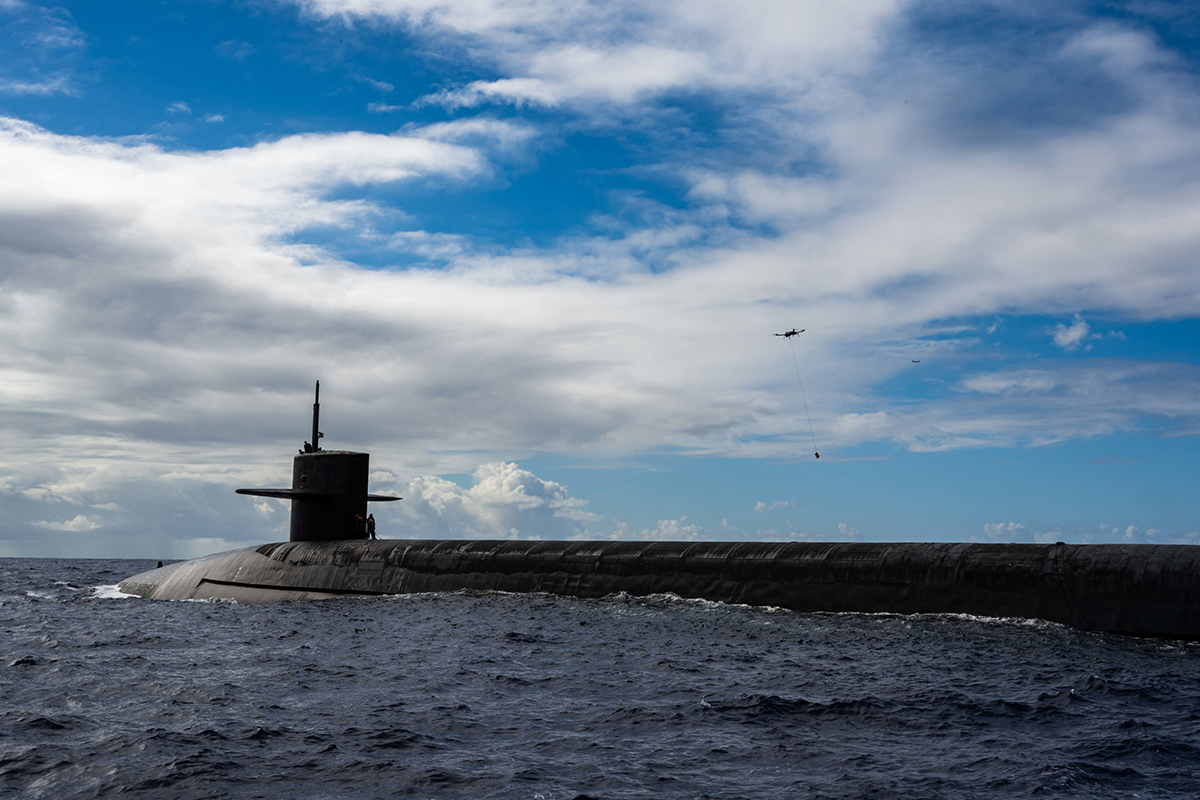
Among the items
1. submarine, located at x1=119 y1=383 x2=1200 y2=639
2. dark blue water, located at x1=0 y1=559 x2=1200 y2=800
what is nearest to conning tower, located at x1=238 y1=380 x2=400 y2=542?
submarine, located at x1=119 y1=383 x2=1200 y2=639

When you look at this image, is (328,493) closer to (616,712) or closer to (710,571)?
(710,571)

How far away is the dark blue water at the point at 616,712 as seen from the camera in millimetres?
8203

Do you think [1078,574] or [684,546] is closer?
[1078,574]

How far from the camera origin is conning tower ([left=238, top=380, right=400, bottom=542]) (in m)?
29.1

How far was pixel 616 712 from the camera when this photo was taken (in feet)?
35.6

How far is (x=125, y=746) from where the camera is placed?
31.6 feet

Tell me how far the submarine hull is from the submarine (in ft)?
0.09

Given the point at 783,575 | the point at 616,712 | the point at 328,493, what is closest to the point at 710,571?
the point at 783,575

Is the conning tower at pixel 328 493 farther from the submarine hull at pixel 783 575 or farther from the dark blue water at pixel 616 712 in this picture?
the dark blue water at pixel 616 712

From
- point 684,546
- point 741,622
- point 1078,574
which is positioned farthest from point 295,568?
point 1078,574

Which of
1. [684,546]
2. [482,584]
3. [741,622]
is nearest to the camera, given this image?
[741,622]

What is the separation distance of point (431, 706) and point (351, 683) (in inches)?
94.8

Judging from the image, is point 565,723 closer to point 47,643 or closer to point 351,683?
point 351,683

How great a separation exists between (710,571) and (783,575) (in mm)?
1902
